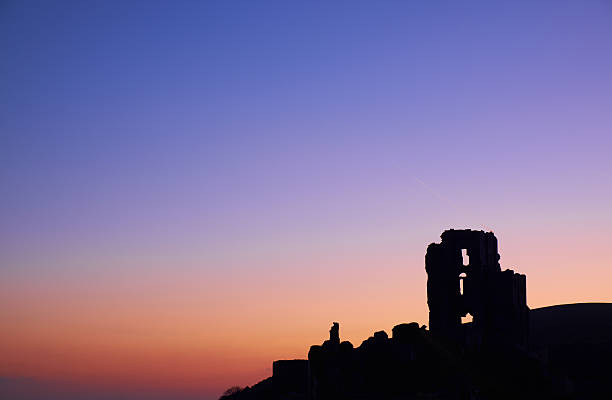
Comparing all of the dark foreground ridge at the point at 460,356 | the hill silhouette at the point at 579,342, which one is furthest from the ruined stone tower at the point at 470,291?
the hill silhouette at the point at 579,342

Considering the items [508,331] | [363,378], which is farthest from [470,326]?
[363,378]

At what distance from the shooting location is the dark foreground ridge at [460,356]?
4228cm

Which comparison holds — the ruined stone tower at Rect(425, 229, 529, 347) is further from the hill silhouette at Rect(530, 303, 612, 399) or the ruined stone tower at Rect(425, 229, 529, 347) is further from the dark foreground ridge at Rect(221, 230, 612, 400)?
the hill silhouette at Rect(530, 303, 612, 399)

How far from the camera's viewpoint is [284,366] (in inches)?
2035

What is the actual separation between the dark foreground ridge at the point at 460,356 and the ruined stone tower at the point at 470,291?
0.07 metres

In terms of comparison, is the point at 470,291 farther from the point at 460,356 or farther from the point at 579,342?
the point at 460,356

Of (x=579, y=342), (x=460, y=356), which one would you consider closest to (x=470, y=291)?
(x=579, y=342)

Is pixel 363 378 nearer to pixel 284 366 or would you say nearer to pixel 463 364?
pixel 463 364

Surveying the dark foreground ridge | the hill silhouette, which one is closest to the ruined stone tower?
the dark foreground ridge

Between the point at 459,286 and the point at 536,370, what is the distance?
19.1 metres

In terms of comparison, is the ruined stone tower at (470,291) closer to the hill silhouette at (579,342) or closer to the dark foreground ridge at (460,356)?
the dark foreground ridge at (460,356)

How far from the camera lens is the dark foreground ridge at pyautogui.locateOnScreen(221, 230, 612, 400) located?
4228cm

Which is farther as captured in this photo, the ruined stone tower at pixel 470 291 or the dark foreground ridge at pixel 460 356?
the ruined stone tower at pixel 470 291

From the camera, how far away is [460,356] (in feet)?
152
